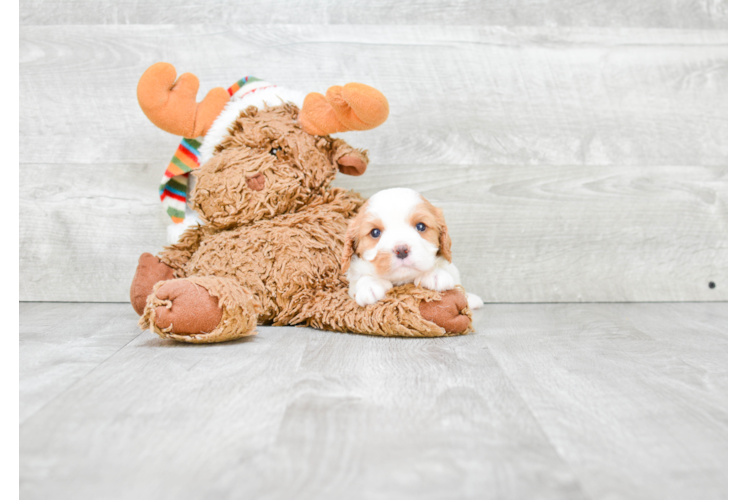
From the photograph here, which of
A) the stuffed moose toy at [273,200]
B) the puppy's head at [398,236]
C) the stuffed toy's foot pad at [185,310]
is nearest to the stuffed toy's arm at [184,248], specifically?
the stuffed moose toy at [273,200]

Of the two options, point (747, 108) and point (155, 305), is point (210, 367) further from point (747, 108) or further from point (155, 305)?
point (747, 108)

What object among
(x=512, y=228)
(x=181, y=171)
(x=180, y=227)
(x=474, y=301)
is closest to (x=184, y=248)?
(x=180, y=227)

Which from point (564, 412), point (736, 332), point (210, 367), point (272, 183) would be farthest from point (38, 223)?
point (736, 332)

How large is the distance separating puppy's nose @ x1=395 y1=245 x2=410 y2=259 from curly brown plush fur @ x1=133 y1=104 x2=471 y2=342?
0.07m

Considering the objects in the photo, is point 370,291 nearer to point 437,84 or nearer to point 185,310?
point 185,310

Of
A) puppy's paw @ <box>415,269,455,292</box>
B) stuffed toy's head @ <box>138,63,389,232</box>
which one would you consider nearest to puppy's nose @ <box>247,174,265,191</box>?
stuffed toy's head @ <box>138,63,389,232</box>

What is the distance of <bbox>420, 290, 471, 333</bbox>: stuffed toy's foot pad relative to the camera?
957mm

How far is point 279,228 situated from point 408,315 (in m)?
0.29

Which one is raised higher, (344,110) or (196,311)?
(344,110)

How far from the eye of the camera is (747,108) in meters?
1.36

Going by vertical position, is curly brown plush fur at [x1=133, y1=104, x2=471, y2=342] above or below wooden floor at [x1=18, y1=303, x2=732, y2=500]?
above

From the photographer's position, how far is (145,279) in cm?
106

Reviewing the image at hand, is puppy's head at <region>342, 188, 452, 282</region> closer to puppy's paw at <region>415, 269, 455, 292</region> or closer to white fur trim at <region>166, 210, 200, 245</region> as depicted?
puppy's paw at <region>415, 269, 455, 292</region>

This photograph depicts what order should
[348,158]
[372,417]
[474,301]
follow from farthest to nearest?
[474,301], [348,158], [372,417]
